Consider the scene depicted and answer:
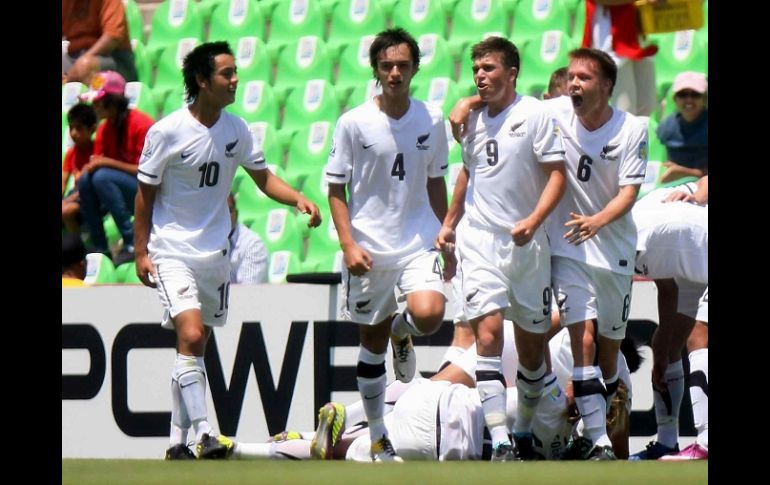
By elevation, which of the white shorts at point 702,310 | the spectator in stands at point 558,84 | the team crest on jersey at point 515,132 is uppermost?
the spectator in stands at point 558,84

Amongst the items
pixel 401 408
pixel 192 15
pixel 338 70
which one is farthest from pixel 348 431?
pixel 192 15

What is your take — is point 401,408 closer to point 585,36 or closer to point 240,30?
point 585,36

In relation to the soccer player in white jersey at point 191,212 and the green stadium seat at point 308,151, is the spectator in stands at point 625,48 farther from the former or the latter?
the soccer player in white jersey at point 191,212

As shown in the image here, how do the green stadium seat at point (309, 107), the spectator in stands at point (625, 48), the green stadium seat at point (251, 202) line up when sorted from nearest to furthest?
the spectator in stands at point (625, 48), the green stadium seat at point (251, 202), the green stadium seat at point (309, 107)

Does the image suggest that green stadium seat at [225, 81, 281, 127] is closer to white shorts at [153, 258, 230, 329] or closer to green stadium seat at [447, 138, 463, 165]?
green stadium seat at [447, 138, 463, 165]

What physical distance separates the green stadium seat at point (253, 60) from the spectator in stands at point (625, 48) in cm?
328

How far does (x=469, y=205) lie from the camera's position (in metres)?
7.71

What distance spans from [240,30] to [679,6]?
443 cm

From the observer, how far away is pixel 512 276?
296 inches

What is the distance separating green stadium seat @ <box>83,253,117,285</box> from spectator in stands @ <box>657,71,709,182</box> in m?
4.01

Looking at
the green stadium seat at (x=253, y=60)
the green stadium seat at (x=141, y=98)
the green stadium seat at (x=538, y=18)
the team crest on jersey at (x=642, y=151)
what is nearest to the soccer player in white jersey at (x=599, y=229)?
the team crest on jersey at (x=642, y=151)

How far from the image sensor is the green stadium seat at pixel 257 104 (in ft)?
41.7

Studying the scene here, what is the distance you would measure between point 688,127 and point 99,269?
4.36 meters

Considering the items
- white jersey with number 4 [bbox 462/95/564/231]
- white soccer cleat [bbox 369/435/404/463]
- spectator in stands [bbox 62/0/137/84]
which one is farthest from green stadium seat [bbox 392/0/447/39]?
white soccer cleat [bbox 369/435/404/463]
